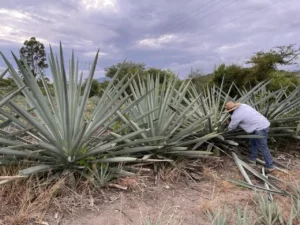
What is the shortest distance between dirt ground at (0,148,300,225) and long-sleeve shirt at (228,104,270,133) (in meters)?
0.89

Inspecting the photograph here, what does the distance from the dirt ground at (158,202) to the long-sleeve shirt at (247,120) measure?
2.90ft

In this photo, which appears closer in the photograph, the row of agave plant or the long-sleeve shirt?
the row of agave plant

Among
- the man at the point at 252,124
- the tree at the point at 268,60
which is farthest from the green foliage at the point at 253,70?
the man at the point at 252,124

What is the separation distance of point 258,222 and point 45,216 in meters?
2.19

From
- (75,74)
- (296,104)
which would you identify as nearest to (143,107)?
(75,74)

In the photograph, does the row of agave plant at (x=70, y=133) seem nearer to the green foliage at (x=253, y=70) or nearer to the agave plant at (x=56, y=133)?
the agave plant at (x=56, y=133)

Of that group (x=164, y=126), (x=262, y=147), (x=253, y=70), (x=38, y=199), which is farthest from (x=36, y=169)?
(x=253, y=70)

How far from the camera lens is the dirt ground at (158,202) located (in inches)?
126

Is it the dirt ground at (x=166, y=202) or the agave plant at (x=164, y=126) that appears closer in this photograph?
the dirt ground at (x=166, y=202)

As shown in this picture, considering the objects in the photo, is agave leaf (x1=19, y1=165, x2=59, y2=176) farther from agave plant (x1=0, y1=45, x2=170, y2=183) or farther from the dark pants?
the dark pants

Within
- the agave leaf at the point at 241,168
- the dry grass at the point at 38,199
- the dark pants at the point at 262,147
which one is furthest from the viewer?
the dark pants at the point at 262,147

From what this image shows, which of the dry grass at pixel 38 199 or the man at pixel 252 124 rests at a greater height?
the man at pixel 252 124

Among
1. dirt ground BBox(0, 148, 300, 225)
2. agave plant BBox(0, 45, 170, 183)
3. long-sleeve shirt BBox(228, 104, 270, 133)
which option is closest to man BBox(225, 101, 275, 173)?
long-sleeve shirt BBox(228, 104, 270, 133)

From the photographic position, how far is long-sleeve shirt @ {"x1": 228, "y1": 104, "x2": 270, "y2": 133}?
515cm
